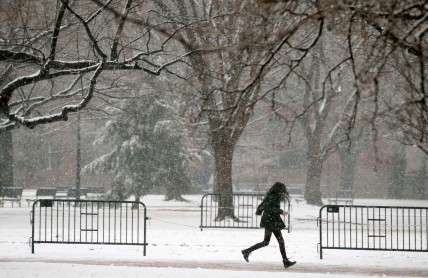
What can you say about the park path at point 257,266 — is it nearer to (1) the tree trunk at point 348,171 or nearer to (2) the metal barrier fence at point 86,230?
(2) the metal barrier fence at point 86,230

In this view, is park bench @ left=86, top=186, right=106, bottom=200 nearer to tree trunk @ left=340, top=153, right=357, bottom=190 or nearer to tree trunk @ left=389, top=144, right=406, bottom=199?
tree trunk @ left=340, top=153, right=357, bottom=190

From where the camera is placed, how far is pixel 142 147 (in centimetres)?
3822

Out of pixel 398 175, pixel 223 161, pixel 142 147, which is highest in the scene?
pixel 142 147

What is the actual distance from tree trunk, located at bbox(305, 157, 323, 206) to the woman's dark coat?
24810 millimetres

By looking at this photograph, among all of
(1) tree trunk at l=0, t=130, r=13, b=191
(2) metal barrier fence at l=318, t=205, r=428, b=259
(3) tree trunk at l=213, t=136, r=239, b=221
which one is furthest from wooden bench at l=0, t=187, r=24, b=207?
(2) metal barrier fence at l=318, t=205, r=428, b=259

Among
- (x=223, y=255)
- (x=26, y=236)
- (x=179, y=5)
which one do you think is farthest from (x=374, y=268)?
(x=179, y=5)

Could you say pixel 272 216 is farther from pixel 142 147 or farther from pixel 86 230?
pixel 142 147

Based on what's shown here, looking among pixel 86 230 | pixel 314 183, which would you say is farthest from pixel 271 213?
pixel 314 183

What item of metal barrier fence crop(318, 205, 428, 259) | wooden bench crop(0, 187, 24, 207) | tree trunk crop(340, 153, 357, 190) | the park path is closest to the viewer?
the park path

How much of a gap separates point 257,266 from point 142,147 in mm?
23401

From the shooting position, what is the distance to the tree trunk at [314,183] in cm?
4053

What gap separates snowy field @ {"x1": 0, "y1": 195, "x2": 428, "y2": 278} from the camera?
46.0 ft

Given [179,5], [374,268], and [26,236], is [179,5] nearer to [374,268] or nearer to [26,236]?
[26,236]

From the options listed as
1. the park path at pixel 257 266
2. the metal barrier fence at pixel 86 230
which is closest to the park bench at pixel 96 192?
the metal barrier fence at pixel 86 230
